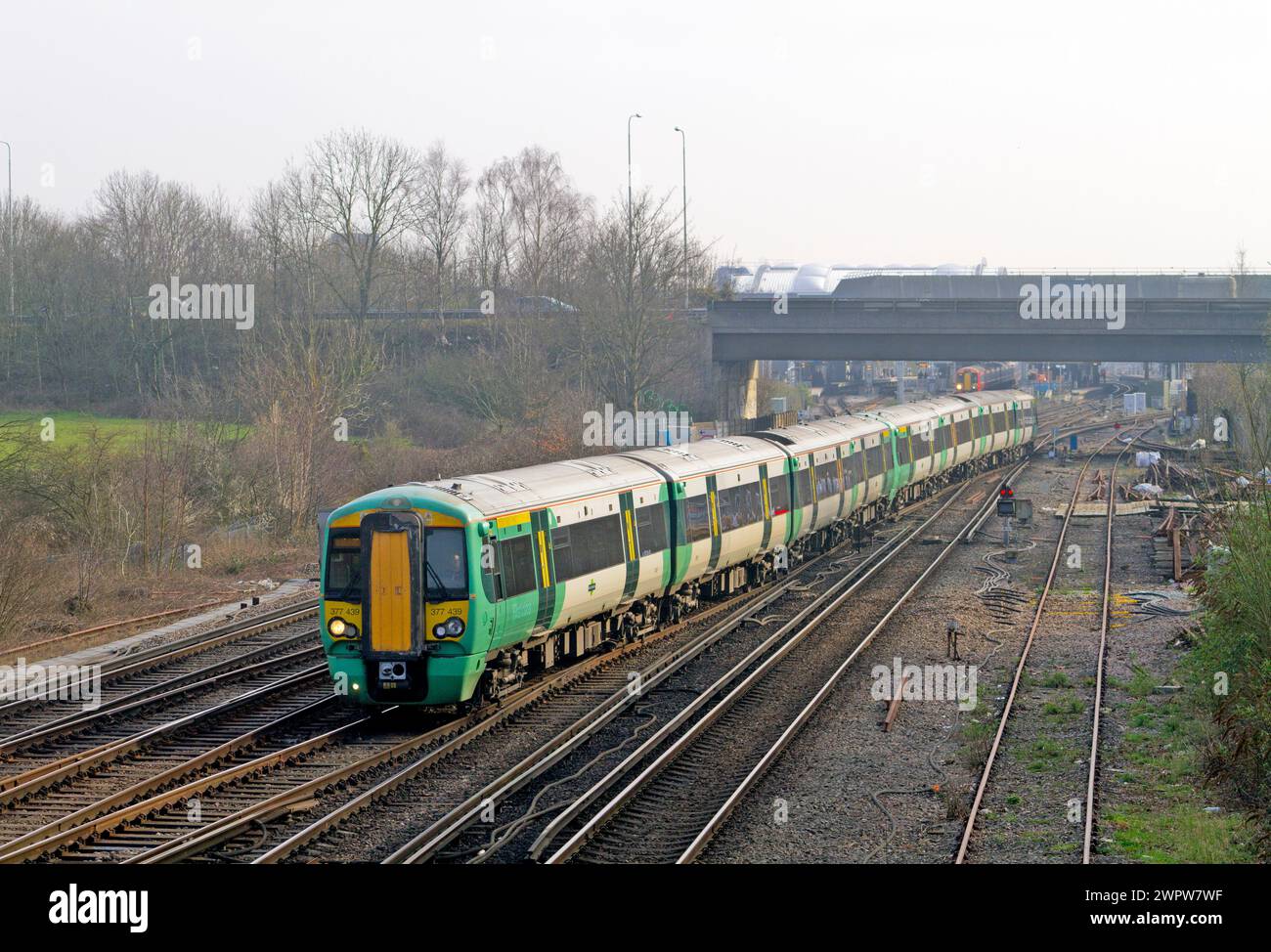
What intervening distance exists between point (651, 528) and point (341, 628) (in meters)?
6.65

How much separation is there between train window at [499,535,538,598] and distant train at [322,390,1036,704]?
2 centimetres

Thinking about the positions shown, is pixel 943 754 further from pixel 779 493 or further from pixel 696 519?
pixel 779 493

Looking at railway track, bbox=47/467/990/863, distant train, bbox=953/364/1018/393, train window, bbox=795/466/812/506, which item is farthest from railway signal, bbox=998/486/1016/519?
distant train, bbox=953/364/1018/393

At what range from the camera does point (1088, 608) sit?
80.7ft

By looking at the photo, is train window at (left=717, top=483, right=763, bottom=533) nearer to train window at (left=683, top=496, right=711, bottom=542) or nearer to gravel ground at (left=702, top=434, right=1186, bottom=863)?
train window at (left=683, top=496, right=711, bottom=542)

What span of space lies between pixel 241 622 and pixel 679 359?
1289 inches

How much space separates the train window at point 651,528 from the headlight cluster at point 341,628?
5.99m

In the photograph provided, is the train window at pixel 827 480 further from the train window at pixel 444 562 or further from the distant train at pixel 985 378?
the distant train at pixel 985 378

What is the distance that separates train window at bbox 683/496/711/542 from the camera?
2219cm

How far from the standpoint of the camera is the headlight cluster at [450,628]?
15.1 meters

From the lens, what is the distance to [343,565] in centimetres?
1545

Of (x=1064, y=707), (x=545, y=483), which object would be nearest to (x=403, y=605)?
(x=545, y=483)

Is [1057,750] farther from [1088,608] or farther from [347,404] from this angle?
[347,404]

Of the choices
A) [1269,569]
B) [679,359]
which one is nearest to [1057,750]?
[1269,569]
